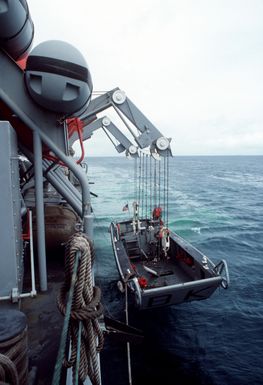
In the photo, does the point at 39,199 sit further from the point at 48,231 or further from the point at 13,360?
the point at 13,360

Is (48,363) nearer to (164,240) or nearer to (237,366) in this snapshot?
(237,366)

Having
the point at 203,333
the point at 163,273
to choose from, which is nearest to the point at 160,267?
the point at 163,273

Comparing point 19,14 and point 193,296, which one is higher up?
point 19,14

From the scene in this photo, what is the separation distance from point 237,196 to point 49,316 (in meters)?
43.5

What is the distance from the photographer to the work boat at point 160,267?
948 cm

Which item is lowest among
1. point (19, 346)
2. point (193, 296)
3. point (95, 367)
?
point (193, 296)

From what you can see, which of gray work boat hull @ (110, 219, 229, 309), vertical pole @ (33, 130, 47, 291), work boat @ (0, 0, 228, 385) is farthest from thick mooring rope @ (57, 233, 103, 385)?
gray work boat hull @ (110, 219, 229, 309)

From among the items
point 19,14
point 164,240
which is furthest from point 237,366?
point 19,14

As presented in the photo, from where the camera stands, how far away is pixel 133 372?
8.80 meters

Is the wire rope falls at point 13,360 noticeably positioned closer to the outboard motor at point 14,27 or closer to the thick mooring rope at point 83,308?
the thick mooring rope at point 83,308

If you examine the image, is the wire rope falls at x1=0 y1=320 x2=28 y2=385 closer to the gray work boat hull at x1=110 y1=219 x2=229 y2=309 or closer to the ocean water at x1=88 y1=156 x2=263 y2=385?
the gray work boat hull at x1=110 y1=219 x2=229 y2=309

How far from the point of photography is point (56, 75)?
4762mm

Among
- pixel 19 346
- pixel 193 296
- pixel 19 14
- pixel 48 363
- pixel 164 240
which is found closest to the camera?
pixel 19 346

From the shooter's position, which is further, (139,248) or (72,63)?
(139,248)
